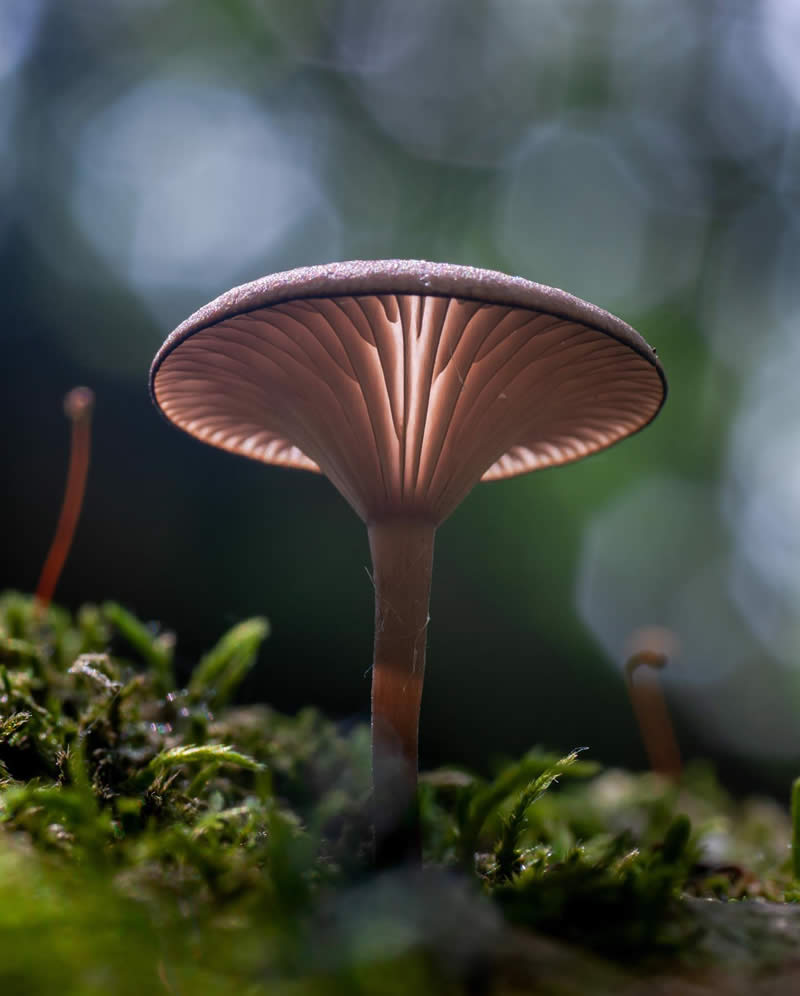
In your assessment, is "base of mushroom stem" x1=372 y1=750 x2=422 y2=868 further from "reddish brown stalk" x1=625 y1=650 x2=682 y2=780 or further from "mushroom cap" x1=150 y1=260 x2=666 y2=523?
"reddish brown stalk" x1=625 y1=650 x2=682 y2=780

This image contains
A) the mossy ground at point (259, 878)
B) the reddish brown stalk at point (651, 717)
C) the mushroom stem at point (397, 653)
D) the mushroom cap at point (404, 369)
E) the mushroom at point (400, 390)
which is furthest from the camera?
the reddish brown stalk at point (651, 717)

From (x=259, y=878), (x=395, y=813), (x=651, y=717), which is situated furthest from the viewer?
(x=651, y=717)

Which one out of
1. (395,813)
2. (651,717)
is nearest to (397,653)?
(395,813)

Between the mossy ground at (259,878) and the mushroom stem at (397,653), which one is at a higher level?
the mushroom stem at (397,653)

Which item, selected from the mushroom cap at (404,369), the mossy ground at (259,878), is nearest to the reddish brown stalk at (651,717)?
the mossy ground at (259,878)

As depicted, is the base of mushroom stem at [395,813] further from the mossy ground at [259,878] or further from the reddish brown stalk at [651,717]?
the reddish brown stalk at [651,717]

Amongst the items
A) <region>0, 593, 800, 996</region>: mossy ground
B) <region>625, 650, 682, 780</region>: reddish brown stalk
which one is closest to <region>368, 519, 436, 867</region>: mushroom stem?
<region>0, 593, 800, 996</region>: mossy ground

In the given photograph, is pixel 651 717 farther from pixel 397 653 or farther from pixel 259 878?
pixel 259 878
